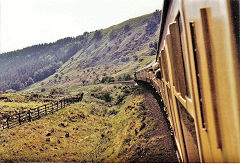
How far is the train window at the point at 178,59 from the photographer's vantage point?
5.56 feet

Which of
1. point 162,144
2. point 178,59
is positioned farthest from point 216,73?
point 162,144

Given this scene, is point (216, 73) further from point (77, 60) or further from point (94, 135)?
point (77, 60)

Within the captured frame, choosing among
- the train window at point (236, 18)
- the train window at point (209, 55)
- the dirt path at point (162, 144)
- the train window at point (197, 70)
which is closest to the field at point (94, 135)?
the dirt path at point (162, 144)

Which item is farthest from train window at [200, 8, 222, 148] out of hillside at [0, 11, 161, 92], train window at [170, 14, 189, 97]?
hillside at [0, 11, 161, 92]

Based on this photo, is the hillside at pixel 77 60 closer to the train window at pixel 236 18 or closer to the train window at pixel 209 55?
the train window at pixel 209 55

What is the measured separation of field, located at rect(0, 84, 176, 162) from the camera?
500 cm

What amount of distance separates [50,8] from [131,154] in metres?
3.92

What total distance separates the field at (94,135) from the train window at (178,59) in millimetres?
2418

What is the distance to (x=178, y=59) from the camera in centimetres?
188

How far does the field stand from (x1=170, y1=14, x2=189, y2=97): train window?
242cm

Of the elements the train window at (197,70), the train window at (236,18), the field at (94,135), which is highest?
the train window at (236,18)

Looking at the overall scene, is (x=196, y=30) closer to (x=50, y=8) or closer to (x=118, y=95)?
(x=50, y=8)

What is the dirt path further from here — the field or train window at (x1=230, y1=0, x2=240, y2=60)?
train window at (x1=230, y1=0, x2=240, y2=60)

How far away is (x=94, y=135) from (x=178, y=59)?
7.04 m
